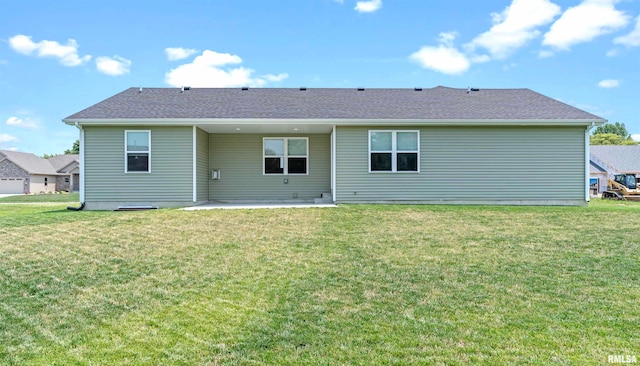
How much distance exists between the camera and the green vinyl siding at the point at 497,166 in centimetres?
1251

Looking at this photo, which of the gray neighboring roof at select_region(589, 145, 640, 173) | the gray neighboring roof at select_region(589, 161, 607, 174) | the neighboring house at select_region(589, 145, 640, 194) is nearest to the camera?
the neighboring house at select_region(589, 145, 640, 194)

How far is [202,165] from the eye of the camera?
13250 mm

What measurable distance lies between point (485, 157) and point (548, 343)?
33.6 ft

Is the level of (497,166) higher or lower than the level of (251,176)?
higher

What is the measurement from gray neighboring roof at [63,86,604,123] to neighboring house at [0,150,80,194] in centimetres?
3225

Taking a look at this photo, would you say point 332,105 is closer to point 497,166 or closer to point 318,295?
point 497,166

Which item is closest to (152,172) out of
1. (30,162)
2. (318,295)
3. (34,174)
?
(318,295)

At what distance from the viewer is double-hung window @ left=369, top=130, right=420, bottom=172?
1242 cm

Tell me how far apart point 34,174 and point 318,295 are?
149 ft

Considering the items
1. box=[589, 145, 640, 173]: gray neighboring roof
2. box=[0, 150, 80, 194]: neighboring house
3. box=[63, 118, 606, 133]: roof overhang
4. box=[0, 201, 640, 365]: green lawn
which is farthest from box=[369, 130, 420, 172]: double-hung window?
box=[0, 150, 80, 194]: neighboring house

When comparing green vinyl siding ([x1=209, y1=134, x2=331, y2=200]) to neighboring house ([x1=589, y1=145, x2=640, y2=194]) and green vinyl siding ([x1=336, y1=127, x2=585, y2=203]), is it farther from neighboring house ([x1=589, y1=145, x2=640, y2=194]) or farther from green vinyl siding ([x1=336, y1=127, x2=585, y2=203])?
neighboring house ([x1=589, y1=145, x2=640, y2=194])

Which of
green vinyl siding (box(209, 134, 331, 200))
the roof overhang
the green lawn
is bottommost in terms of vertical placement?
the green lawn

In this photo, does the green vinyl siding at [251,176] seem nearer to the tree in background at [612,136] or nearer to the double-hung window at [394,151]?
the double-hung window at [394,151]

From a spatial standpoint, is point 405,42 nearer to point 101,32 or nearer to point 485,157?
point 485,157
